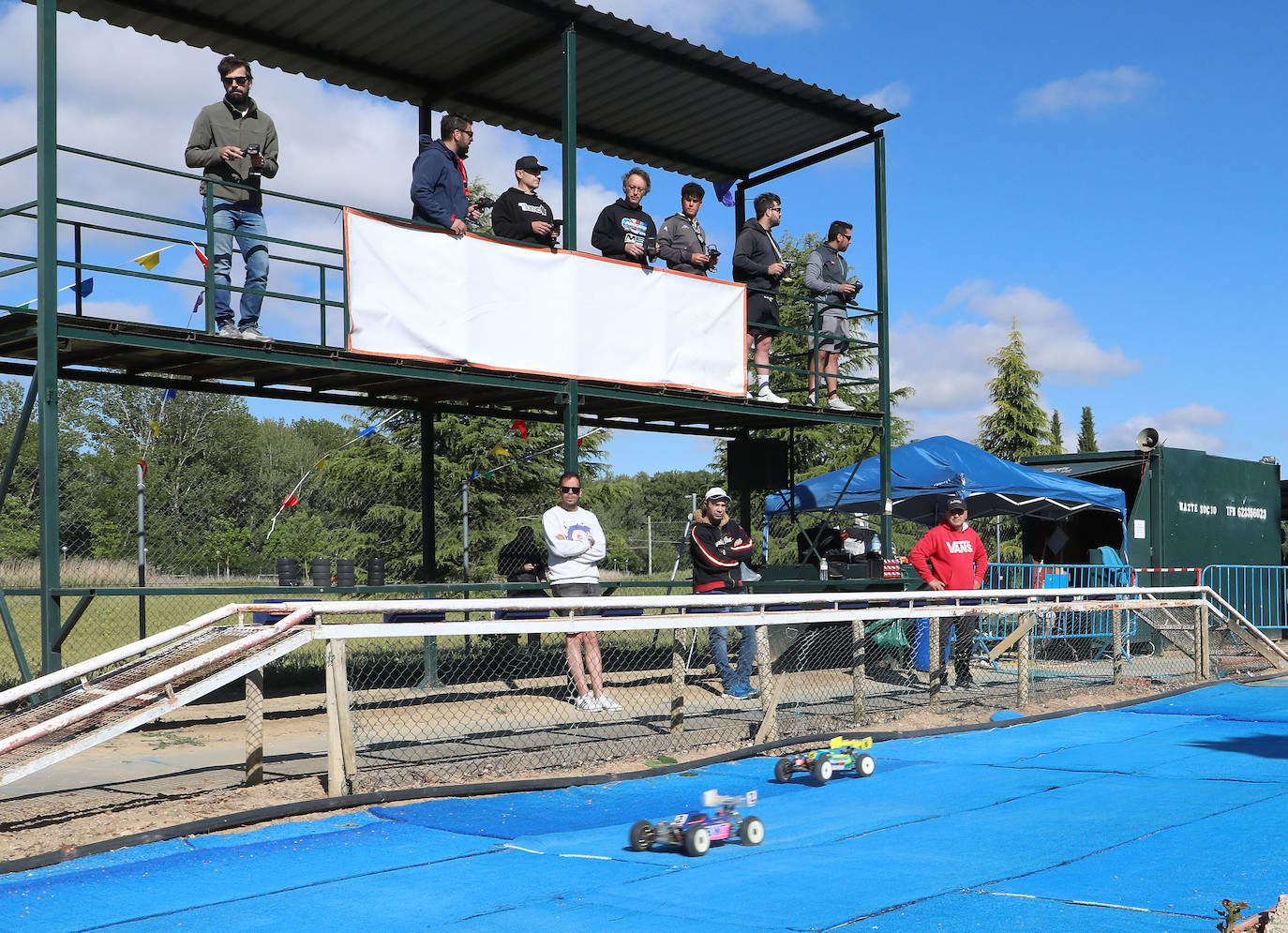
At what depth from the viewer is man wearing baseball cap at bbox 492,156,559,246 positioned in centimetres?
1219

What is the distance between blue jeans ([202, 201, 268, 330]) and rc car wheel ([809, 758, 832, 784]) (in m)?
6.14

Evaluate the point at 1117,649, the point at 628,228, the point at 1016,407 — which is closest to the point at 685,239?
the point at 628,228

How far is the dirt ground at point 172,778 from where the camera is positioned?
6645 mm

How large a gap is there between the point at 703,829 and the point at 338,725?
258 centimetres

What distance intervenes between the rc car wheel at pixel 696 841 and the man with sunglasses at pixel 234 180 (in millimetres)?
6248

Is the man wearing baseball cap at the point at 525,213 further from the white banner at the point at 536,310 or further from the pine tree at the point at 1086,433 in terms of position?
the pine tree at the point at 1086,433

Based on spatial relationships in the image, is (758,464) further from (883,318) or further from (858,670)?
(858,670)

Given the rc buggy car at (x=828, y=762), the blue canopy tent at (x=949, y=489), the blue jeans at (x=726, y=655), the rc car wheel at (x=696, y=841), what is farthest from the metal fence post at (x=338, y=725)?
the blue canopy tent at (x=949, y=489)

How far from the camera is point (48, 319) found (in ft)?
30.2

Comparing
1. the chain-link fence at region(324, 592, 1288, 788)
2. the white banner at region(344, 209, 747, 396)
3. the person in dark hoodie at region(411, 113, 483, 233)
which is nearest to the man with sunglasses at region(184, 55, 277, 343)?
the white banner at region(344, 209, 747, 396)

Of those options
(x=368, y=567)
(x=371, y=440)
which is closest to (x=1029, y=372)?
(x=371, y=440)

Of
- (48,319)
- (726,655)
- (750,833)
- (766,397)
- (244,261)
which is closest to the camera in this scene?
(750,833)

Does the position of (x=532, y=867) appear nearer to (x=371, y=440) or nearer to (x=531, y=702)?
(x=531, y=702)

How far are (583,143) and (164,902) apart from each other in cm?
1229
